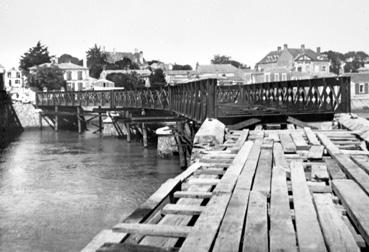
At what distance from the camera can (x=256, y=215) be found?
466 centimetres

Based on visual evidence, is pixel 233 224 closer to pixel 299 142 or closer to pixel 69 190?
pixel 299 142

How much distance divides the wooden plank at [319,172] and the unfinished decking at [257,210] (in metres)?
0.01

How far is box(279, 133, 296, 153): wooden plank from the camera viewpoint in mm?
8927

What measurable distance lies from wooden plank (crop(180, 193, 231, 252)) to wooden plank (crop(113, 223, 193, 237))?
10 centimetres

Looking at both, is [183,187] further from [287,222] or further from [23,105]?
[23,105]

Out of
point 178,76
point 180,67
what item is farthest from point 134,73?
point 180,67

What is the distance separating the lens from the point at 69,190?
20.3 metres

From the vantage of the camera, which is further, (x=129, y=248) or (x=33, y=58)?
(x=33, y=58)

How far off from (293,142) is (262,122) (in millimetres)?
8595

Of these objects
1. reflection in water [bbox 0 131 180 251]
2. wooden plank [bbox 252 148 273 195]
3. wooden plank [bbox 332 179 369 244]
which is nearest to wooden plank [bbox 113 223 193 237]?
wooden plank [bbox 332 179 369 244]

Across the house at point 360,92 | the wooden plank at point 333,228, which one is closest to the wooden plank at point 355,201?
the wooden plank at point 333,228

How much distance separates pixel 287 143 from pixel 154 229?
591 cm

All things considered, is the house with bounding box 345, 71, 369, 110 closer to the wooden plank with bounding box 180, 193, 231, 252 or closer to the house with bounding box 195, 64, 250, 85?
the house with bounding box 195, 64, 250, 85

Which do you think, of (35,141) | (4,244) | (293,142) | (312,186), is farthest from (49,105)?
(312,186)
